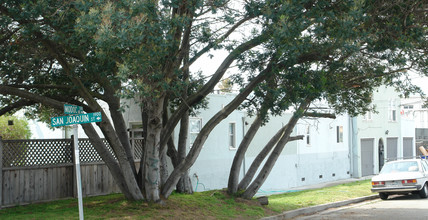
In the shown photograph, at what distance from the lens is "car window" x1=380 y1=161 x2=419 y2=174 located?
18750 millimetres

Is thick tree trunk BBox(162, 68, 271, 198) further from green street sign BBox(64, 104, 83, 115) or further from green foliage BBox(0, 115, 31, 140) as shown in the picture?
green foliage BBox(0, 115, 31, 140)

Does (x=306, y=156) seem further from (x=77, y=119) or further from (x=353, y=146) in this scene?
(x=77, y=119)

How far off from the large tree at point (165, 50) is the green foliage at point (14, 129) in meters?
11.5

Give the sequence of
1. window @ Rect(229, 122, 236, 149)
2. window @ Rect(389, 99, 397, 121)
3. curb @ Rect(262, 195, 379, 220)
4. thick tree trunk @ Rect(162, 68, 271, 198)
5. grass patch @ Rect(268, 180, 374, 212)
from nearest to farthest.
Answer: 1. thick tree trunk @ Rect(162, 68, 271, 198)
2. curb @ Rect(262, 195, 379, 220)
3. grass patch @ Rect(268, 180, 374, 212)
4. window @ Rect(229, 122, 236, 149)
5. window @ Rect(389, 99, 397, 121)

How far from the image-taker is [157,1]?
31.8ft

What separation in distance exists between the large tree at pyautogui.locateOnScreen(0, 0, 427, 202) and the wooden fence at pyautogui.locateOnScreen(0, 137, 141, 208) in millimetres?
1412

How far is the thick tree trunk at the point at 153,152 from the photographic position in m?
11.1

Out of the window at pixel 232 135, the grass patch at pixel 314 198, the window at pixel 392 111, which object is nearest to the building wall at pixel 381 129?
the window at pixel 392 111

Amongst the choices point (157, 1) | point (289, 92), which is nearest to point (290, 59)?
point (289, 92)

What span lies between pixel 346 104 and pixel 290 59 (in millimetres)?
6242

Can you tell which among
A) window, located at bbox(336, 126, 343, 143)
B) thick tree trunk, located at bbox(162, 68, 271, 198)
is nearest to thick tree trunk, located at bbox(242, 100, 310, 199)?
thick tree trunk, located at bbox(162, 68, 271, 198)

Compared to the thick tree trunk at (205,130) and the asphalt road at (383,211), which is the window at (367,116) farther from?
the thick tree trunk at (205,130)

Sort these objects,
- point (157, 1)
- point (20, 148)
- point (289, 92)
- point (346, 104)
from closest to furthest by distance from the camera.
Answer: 1. point (157, 1)
2. point (289, 92)
3. point (20, 148)
4. point (346, 104)

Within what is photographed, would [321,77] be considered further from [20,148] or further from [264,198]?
[20,148]
